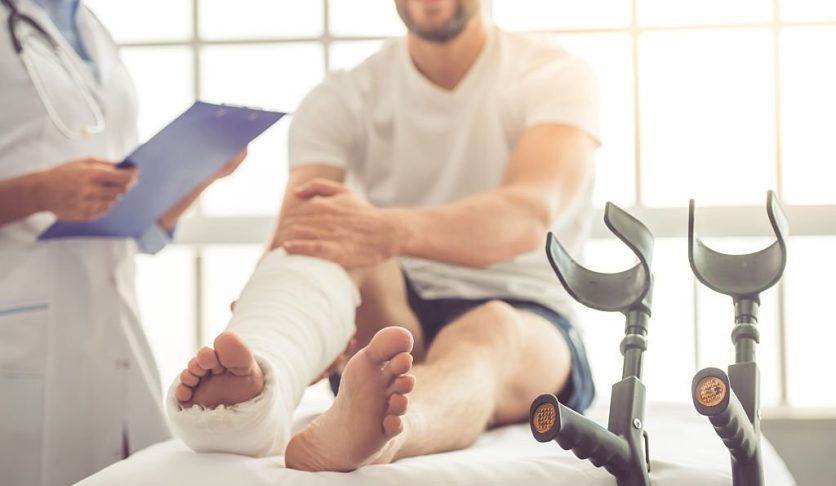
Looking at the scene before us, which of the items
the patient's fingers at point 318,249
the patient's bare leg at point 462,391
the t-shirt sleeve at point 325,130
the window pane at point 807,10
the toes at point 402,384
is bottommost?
the patient's bare leg at point 462,391

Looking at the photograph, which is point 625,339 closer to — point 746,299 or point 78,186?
point 746,299

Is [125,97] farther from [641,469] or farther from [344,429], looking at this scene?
[641,469]

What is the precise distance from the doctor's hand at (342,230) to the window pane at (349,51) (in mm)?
1043

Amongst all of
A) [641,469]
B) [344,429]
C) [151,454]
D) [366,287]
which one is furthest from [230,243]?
[641,469]

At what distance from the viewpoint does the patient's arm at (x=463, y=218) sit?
147cm

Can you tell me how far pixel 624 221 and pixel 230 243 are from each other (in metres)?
1.41

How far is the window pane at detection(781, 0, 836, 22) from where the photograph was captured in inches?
94.5

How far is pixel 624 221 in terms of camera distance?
1.07m

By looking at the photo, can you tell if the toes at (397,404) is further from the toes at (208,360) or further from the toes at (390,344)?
the toes at (208,360)

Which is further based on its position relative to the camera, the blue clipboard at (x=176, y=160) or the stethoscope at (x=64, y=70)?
the stethoscope at (x=64, y=70)

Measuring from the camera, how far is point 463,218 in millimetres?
1540

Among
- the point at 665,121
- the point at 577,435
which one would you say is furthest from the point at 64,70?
the point at 665,121

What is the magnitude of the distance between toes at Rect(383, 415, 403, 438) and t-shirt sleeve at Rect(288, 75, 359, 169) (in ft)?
2.86

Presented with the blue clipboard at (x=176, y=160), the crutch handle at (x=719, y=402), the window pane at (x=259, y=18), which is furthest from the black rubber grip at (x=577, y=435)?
the window pane at (x=259, y=18)
